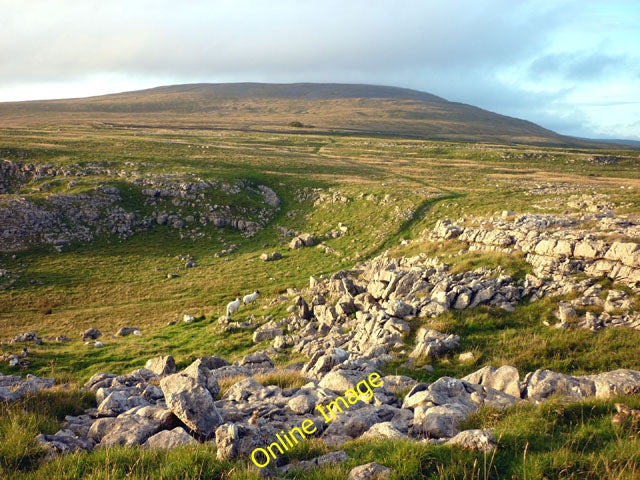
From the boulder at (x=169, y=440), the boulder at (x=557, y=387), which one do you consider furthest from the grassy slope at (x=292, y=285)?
the boulder at (x=557, y=387)

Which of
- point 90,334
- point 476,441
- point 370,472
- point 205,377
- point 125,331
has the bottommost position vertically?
point 90,334

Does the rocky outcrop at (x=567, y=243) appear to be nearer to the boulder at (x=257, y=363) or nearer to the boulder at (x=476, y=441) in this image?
the boulder at (x=257, y=363)

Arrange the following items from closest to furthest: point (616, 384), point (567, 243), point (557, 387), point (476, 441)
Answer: point (476, 441) → point (616, 384) → point (557, 387) → point (567, 243)

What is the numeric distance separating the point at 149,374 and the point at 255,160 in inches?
2542

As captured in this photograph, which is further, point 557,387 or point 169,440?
point 557,387

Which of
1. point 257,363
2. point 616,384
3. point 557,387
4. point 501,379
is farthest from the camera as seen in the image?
point 257,363

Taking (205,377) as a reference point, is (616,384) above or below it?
above

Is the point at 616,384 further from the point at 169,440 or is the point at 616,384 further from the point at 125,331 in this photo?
the point at 125,331

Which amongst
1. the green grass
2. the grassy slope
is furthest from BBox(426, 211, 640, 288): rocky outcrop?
the green grass

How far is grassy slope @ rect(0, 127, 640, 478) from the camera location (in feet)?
22.3

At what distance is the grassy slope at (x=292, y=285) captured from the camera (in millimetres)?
6805

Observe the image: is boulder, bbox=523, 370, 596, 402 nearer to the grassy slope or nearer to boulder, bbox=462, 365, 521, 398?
boulder, bbox=462, 365, 521, 398

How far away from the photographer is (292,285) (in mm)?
32594

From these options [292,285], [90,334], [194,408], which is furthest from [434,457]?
[90,334]
